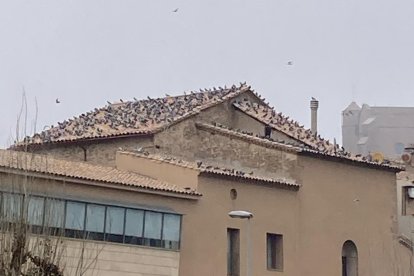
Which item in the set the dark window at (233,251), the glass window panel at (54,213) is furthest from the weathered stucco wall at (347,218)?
the glass window panel at (54,213)

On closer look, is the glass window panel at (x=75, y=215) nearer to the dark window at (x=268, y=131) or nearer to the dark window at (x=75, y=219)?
the dark window at (x=75, y=219)

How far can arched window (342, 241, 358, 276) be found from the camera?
39156 millimetres

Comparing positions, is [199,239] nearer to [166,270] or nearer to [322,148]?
[166,270]

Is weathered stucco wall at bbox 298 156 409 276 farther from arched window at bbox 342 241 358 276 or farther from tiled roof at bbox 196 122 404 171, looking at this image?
tiled roof at bbox 196 122 404 171

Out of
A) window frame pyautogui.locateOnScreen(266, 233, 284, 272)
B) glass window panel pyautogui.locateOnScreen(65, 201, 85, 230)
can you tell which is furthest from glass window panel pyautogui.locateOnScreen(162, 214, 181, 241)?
window frame pyautogui.locateOnScreen(266, 233, 284, 272)

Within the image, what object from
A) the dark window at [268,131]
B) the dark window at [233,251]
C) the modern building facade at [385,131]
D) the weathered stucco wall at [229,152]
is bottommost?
the dark window at [233,251]

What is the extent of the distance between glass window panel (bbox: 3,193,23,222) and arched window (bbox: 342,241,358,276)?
1787 cm

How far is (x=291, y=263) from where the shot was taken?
3622 centimetres

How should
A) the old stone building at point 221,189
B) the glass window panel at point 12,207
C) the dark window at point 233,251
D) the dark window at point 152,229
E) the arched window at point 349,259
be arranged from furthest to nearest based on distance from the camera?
the arched window at point 349,259 < the dark window at point 233,251 < the dark window at point 152,229 < the old stone building at point 221,189 < the glass window panel at point 12,207

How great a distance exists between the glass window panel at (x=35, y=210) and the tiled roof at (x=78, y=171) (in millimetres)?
854

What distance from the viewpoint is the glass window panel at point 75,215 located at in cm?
2967

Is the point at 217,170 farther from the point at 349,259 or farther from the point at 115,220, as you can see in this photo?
the point at 349,259

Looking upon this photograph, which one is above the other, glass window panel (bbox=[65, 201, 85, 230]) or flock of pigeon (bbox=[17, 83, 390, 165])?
flock of pigeon (bbox=[17, 83, 390, 165])

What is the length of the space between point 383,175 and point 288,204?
19.4ft
